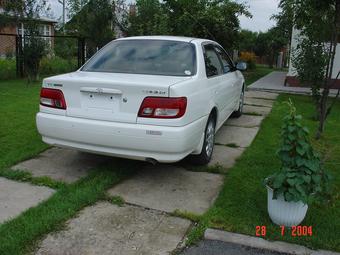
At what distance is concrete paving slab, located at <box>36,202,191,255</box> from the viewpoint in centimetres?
317

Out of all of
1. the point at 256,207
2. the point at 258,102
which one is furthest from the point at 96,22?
the point at 256,207

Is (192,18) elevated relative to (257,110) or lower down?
elevated

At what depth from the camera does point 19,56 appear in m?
13.4

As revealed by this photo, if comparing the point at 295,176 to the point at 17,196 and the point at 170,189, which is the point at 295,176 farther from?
the point at 17,196

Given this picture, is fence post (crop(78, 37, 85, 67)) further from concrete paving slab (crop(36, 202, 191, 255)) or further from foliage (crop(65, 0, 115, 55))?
concrete paving slab (crop(36, 202, 191, 255))

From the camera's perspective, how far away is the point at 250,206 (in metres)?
3.89

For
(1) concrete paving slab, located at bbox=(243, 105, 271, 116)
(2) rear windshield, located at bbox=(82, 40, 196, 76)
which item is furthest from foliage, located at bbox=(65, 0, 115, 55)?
(2) rear windshield, located at bbox=(82, 40, 196, 76)

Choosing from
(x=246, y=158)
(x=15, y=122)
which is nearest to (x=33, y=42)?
(x=15, y=122)

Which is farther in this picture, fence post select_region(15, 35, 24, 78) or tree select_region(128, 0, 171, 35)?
tree select_region(128, 0, 171, 35)

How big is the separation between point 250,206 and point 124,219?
3.88 feet

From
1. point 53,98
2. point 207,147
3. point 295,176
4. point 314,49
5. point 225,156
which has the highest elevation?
point 314,49

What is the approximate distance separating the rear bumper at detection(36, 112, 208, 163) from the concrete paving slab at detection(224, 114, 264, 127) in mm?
3388

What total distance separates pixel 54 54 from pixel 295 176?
1390 centimetres

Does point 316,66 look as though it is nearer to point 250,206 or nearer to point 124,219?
point 250,206
